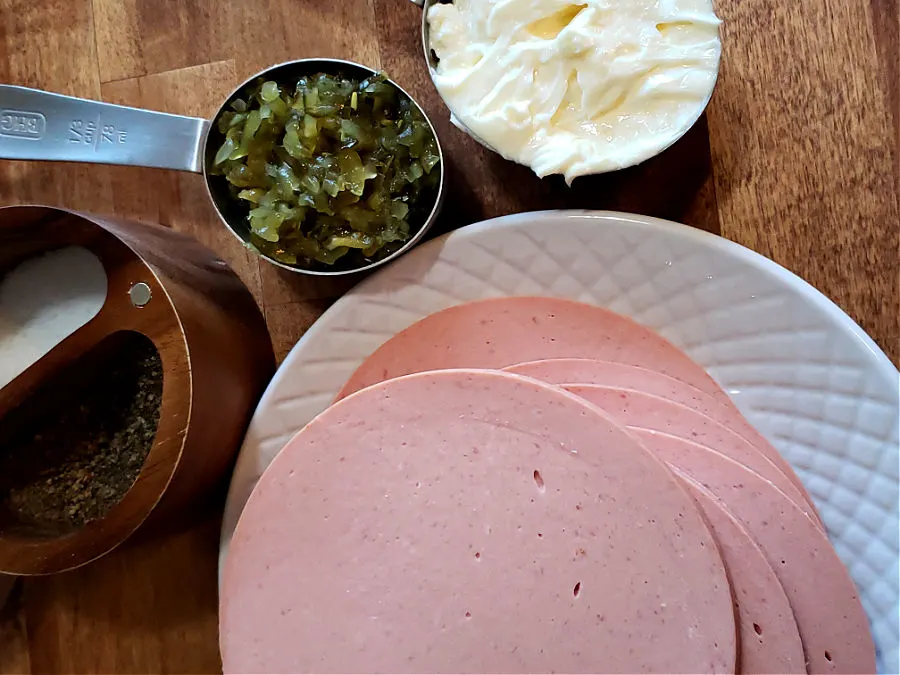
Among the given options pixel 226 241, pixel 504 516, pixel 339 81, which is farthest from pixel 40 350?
pixel 504 516

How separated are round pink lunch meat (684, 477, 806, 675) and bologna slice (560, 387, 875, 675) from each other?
0.03 m

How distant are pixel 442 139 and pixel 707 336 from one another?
20.1 inches

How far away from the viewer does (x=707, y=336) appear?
1.12 meters

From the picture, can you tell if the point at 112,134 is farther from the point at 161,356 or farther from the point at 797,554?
the point at 797,554

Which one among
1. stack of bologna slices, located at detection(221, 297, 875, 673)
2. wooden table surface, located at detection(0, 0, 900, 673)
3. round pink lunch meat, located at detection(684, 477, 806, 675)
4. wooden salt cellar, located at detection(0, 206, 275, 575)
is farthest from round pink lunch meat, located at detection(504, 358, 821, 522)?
wooden salt cellar, located at detection(0, 206, 275, 575)

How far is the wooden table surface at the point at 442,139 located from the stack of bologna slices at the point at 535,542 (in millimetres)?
265

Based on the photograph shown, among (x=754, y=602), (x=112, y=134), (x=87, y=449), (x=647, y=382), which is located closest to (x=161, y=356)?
(x=87, y=449)

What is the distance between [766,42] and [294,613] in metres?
1.08

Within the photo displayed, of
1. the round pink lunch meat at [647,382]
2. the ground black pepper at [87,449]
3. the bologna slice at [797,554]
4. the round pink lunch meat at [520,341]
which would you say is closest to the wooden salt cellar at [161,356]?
the ground black pepper at [87,449]

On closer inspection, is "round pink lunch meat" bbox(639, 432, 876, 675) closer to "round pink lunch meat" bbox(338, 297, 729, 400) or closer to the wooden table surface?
"round pink lunch meat" bbox(338, 297, 729, 400)

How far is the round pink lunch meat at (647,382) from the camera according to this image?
1076mm

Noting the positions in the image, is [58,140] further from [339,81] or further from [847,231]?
[847,231]

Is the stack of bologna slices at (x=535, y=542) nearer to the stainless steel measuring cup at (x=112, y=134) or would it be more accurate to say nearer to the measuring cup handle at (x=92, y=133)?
the stainless steel measuring cup at (x=112, y=134)

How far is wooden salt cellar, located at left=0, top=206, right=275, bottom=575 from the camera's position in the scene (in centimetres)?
100
